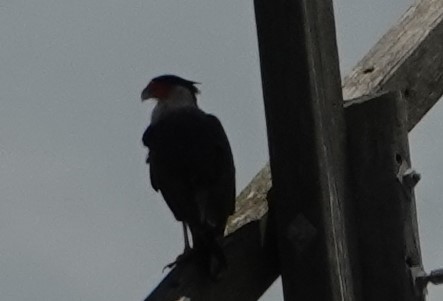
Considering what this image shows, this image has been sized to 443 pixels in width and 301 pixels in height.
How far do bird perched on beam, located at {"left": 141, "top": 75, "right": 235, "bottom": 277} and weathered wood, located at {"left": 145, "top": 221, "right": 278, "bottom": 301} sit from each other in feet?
0.09

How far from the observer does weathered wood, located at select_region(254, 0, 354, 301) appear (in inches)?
98.8

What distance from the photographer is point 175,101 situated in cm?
478

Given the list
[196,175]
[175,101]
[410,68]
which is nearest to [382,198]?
[410,68]

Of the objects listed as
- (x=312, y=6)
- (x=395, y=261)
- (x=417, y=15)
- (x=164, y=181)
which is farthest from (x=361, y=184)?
(x=164, y=181)

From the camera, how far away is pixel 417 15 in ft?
10.3

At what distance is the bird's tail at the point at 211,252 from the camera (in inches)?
92.6

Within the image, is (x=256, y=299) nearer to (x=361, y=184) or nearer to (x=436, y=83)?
(x=361, y=184)

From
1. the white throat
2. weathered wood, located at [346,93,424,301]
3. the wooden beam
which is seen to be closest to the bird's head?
the white throat

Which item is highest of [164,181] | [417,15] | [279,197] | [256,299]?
[417,15]

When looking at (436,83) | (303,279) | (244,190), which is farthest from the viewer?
(436,83)

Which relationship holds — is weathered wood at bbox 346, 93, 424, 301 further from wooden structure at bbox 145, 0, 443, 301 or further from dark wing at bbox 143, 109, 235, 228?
dark wing at bbox 143, 109, 235, 228

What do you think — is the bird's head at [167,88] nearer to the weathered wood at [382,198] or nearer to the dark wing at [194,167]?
the dark wing at [194,167]

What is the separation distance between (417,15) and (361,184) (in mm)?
602

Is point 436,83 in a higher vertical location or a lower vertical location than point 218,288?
higher
